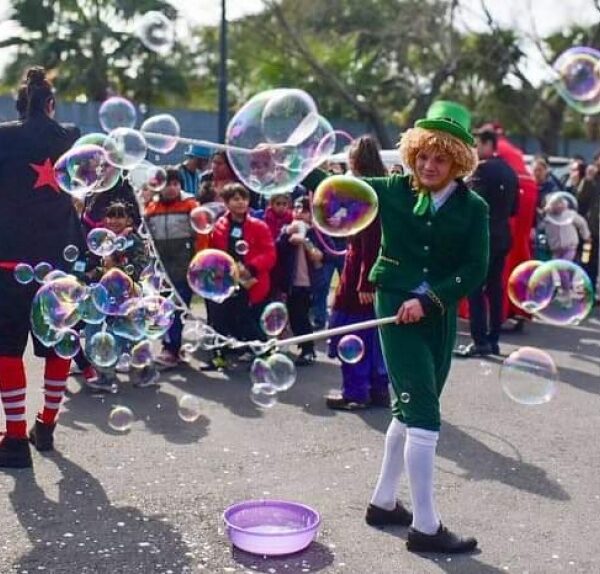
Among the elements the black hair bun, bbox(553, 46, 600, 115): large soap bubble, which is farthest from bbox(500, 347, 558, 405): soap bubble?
the black hair bun

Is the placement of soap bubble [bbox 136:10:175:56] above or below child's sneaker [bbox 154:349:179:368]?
above

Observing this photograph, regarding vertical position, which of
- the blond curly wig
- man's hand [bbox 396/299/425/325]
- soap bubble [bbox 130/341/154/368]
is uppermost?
the blond curly wig

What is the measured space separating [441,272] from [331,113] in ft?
74.9

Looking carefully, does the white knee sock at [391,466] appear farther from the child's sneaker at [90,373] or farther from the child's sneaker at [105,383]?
the child's sneaker at [90,373]

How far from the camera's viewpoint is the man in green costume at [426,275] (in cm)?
395

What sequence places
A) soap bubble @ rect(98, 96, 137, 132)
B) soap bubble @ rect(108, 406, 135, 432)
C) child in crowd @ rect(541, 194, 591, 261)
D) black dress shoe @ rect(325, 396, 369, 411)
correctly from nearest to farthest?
soap bubble @ rect(108, 406, 135, 432) < black dress shoe @ rect(325, 396, 369, 411) < soap bubble @ rect(98, 96, 137, 132) < child in crowd @ rect(541, 194, 591, 261)

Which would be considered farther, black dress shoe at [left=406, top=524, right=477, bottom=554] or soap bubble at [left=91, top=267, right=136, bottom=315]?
soap bubble at [left=91, top=267, right=136, bottom=315]

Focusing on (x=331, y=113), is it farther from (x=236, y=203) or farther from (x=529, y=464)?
(x=529, y=464)

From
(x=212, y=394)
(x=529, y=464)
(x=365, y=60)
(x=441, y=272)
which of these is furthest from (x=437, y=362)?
(x=365, y=60)

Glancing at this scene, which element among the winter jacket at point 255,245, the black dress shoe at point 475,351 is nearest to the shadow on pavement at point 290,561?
the winter jacket at point 255,245

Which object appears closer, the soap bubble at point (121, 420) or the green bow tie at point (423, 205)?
the green bow tie at point (423, 205)

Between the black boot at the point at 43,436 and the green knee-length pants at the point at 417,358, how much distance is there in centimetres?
214

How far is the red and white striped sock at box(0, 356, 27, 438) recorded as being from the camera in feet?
16.6

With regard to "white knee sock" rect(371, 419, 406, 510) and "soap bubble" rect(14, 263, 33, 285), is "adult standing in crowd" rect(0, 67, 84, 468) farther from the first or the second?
"white knee sock" rect(371, 419, 406, 510)
